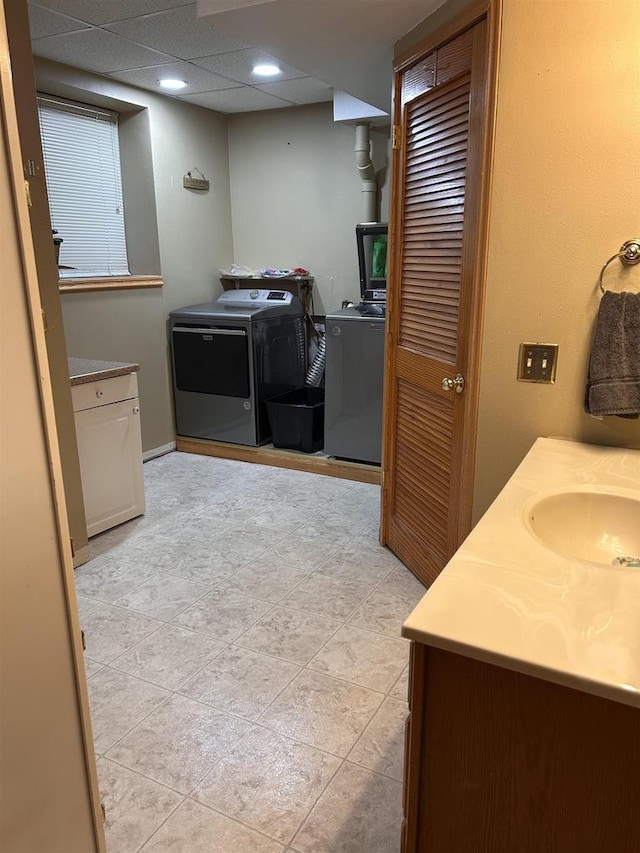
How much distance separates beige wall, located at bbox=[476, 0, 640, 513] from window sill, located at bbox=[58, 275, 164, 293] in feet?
8.57

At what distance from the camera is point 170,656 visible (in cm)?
221

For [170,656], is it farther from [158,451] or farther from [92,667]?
[158,451]

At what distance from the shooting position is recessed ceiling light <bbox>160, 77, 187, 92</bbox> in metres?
3.71

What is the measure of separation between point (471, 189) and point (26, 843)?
79.4 inches

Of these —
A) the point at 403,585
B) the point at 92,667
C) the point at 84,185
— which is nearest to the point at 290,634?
the point at 403,585

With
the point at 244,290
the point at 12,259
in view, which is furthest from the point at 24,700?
the point at 244,290

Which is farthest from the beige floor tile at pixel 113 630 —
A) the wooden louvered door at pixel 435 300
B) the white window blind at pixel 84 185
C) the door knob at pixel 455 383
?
the white window blind at pixel 84 185

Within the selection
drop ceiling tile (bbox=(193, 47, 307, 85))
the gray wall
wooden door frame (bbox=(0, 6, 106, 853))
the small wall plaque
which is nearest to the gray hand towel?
wooden door frame (bbox=(0, 6, 106, 853))

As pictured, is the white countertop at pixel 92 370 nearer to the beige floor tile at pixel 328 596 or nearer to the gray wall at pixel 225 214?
the gray wall at pixel 225 214

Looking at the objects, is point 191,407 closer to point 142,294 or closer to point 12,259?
point 142,294

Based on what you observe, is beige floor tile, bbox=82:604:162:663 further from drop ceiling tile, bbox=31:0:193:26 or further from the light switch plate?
drop ceiling tile, bbox=31:0:193:26

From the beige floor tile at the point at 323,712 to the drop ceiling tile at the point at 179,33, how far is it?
2751 mm

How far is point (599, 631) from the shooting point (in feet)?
2.96

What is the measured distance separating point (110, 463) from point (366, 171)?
2502 millimetres
